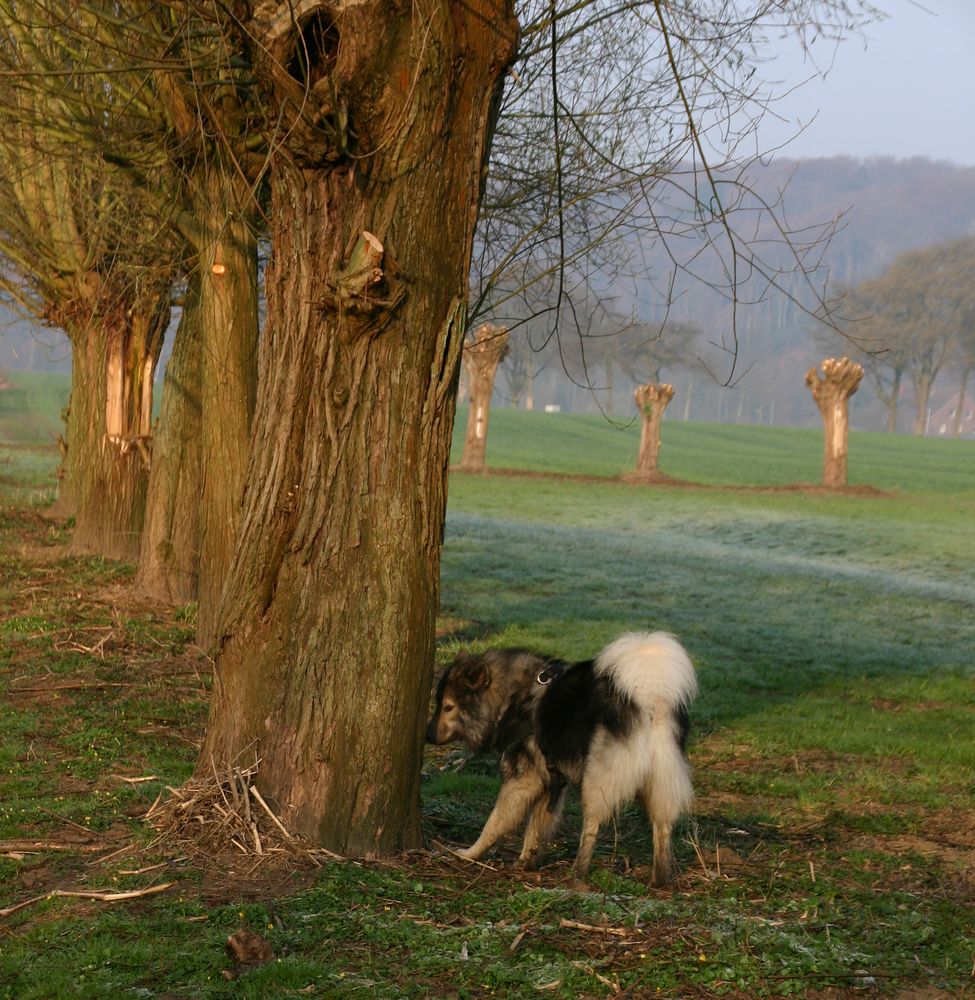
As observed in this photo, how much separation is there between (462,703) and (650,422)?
3653cm

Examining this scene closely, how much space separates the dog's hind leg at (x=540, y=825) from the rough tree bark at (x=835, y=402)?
36.5m

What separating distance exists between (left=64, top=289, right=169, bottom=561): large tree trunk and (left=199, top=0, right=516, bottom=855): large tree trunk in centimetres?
1180

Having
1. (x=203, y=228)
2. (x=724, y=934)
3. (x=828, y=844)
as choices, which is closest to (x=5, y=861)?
(x=724, y=934)

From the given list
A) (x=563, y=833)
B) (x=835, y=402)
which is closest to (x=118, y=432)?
(x=563, y=833)

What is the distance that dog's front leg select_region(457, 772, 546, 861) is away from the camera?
6.34 m

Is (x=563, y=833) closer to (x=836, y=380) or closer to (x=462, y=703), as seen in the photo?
(x=462, y=703)

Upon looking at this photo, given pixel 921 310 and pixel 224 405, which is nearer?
pixel 224 405

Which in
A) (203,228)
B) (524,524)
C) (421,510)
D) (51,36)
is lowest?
(524,524)

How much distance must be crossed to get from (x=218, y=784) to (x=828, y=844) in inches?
145

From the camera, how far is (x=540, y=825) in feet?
21.4

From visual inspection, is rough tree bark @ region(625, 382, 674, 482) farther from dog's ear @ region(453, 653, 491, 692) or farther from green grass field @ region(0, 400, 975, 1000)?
dog's ear @ region(453, 653, 491, 692)

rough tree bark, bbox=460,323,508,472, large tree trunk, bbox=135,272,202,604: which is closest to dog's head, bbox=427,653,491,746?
large tree trunk, bbox=135,272,202,604

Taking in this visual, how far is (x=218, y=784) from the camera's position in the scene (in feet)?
19.5

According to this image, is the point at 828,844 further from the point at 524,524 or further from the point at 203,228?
the point at 524,524
